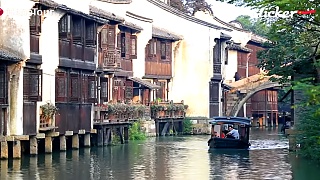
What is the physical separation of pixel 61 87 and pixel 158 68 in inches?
949

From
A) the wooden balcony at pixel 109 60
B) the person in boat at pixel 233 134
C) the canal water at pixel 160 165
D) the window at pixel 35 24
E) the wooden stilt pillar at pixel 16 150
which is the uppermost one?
the window at pixel 35 24

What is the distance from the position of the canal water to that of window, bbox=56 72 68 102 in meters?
2.54

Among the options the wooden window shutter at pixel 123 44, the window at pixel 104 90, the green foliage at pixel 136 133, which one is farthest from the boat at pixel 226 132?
the wooden window shutter at pixel 123 44

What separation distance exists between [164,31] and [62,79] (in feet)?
86.6

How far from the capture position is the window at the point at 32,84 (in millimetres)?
39406

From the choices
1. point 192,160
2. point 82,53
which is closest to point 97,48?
point 82,53

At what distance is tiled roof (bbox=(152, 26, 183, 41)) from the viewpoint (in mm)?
66375

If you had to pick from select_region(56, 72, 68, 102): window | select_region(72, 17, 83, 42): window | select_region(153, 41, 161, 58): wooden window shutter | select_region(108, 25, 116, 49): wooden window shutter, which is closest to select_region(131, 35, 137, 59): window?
select_region(153, 41, 161, 58): wooden window shutter

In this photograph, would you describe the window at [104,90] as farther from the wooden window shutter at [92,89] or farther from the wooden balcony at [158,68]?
the wooden balcony at [158,68]

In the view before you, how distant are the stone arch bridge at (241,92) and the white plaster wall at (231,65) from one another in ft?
22.6

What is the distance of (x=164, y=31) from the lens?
69750 millimetres

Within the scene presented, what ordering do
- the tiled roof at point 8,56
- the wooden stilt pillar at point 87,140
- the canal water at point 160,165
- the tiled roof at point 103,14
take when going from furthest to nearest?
the tiled roof at point 103,14, the wooden stilt pillar at point 87,140, the tiled roof at point 8,56, the canal water at point 160,165

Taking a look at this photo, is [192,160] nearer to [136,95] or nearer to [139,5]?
[136,95]

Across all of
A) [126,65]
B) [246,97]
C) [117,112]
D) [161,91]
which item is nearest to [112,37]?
[117,112]
